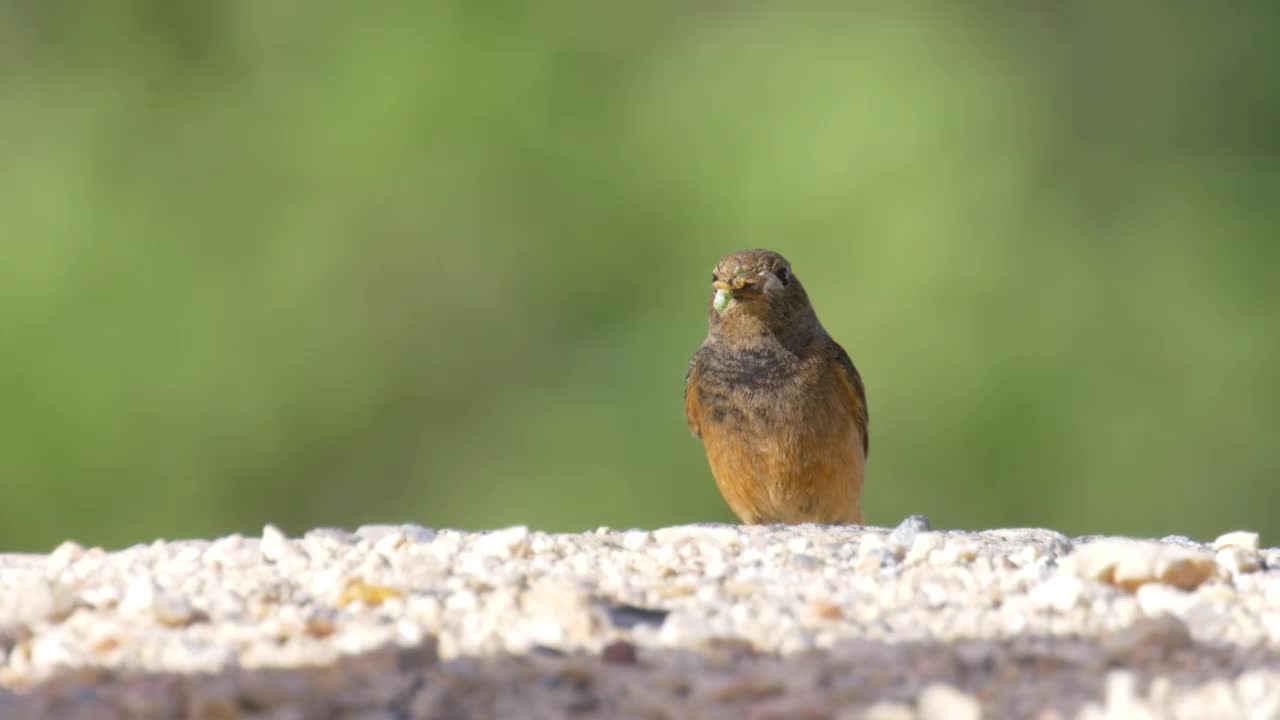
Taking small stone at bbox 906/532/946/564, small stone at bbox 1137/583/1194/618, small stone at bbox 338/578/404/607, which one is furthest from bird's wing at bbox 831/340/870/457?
small stone at bbox 338/578/404/607

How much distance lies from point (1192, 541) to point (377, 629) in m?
2.90

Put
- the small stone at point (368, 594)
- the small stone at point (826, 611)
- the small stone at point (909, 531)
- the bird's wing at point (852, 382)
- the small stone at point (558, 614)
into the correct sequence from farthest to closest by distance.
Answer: the bird's wing at point (852, 382) → the small stone at point (909, 531) → the small stone at point (368, 594) → the small stone at point (826, 611) → the small stone at point (558, 614)

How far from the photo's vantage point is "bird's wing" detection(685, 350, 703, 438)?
677 centimetres

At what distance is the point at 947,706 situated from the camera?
262cm

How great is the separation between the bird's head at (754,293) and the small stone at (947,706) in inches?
153

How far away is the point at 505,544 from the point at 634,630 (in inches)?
34.6

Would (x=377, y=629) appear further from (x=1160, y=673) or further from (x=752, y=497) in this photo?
(x=752, y=497)

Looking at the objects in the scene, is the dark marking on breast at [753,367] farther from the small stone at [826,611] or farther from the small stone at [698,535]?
the small stone at [826,611]

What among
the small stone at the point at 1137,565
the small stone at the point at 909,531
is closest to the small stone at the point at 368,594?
the small stone at the point at 909,531

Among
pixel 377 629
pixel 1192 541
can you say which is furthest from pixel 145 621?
pixel 1192 541

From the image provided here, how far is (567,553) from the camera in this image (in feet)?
13.4

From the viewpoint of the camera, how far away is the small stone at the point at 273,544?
403 cm

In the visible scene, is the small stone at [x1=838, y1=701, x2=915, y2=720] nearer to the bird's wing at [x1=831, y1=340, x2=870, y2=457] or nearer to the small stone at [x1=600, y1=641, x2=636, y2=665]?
the small stone at [x1=600, y1=641, x2=636, y2=665]

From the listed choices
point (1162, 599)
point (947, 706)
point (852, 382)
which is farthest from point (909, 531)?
point (852, 382)
